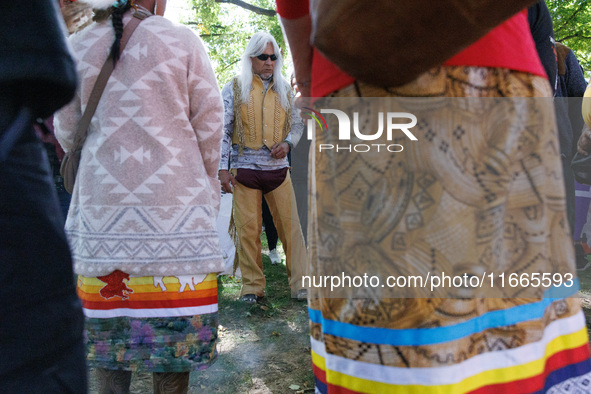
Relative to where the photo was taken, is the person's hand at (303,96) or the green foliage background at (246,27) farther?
the green foliage background at (246,27)

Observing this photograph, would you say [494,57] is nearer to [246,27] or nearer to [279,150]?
[279,150]

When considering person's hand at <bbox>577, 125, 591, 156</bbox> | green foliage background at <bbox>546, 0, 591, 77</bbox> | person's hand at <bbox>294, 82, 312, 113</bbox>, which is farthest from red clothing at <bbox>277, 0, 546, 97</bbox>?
green foliage background at <bbox>546, 0, 591, 77</bbox>

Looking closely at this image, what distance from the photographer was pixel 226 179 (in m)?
4.25

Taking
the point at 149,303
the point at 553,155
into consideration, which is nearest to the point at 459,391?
the point at 553,155

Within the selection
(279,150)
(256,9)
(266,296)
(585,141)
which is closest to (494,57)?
(585,141)

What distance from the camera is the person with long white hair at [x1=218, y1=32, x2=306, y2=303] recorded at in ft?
13.9

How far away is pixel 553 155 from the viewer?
38.5 inches

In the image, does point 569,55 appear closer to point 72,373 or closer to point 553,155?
point 553,155

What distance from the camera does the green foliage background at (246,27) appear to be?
12.3 metres

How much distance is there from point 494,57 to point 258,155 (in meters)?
3.41

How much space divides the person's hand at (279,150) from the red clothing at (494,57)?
3.13 m

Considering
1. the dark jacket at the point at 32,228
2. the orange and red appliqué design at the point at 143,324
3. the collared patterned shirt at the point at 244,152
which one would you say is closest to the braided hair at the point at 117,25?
the orange and red appliqué design at the point at 143,324

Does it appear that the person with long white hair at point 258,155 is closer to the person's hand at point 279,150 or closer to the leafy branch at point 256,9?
the person's hand at point 279,150

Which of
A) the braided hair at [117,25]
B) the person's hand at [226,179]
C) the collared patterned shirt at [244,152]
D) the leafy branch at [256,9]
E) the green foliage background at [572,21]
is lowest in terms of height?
the person's hand at [226,179]
